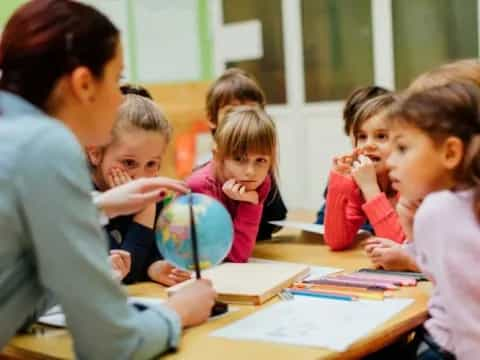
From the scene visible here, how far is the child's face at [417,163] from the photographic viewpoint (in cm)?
133

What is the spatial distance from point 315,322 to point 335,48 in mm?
4106

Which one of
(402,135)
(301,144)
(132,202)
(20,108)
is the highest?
(20,108)

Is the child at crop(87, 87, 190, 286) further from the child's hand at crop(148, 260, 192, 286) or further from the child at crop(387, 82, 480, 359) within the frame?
the child at crop(387, 82, 480, 359)

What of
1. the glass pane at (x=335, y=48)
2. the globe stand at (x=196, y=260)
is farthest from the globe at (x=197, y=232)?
the glass pane at (x=335, y=48)

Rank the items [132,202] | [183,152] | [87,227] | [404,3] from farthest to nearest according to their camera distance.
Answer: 1. [183,152]
2. [404,3]
3. [132,202]
4. [87,227]

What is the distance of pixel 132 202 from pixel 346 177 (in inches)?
33.4

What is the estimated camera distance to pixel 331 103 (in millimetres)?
5191

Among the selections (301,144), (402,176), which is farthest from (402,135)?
(301,144)

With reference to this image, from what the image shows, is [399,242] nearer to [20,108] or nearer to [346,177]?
[346,177]

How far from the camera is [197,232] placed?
1383mm

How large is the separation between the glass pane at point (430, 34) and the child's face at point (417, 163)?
3.39 metres

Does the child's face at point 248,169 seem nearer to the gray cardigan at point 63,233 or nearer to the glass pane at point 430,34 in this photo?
the gray cardigan at point 63,233

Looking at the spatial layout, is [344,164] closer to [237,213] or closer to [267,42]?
[237,213]

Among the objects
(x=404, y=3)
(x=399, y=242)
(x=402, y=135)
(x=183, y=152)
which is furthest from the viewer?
(x=183, y=152)
